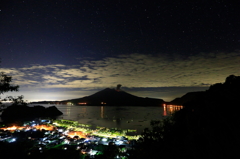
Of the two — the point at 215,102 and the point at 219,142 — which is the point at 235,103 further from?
the point at 219,142

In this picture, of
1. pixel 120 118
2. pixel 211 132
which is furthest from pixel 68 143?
pixel 120 118

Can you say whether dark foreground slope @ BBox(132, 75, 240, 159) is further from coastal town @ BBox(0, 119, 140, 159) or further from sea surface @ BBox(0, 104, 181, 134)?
sea surface @ BBox(0, 104, 181, 134)

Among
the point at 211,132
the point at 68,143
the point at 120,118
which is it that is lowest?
the point at 120,118

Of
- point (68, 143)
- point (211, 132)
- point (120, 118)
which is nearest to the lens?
point (211, 132)

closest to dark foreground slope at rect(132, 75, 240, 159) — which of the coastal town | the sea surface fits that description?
the coastal town

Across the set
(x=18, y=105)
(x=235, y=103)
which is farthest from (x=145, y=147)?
(x=18, y=105)

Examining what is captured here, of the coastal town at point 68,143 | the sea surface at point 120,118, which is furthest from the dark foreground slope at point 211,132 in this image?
the sea surface at point 120,118

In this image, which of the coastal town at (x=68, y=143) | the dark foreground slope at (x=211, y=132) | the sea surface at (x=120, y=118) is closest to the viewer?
the dark foreground slope at (x=211, y=132)

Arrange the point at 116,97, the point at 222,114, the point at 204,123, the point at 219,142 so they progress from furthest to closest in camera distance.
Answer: the point at 116,97 → the point at 204,123 → the point at 222,114 → the point at 219,142

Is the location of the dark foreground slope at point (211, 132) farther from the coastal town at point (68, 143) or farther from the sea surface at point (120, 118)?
the sea surface at point (120, 118)

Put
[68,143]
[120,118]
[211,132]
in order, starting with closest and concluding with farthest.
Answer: [211,132] → [68,143] → [120,118]

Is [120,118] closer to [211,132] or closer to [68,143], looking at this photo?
[68,143]
